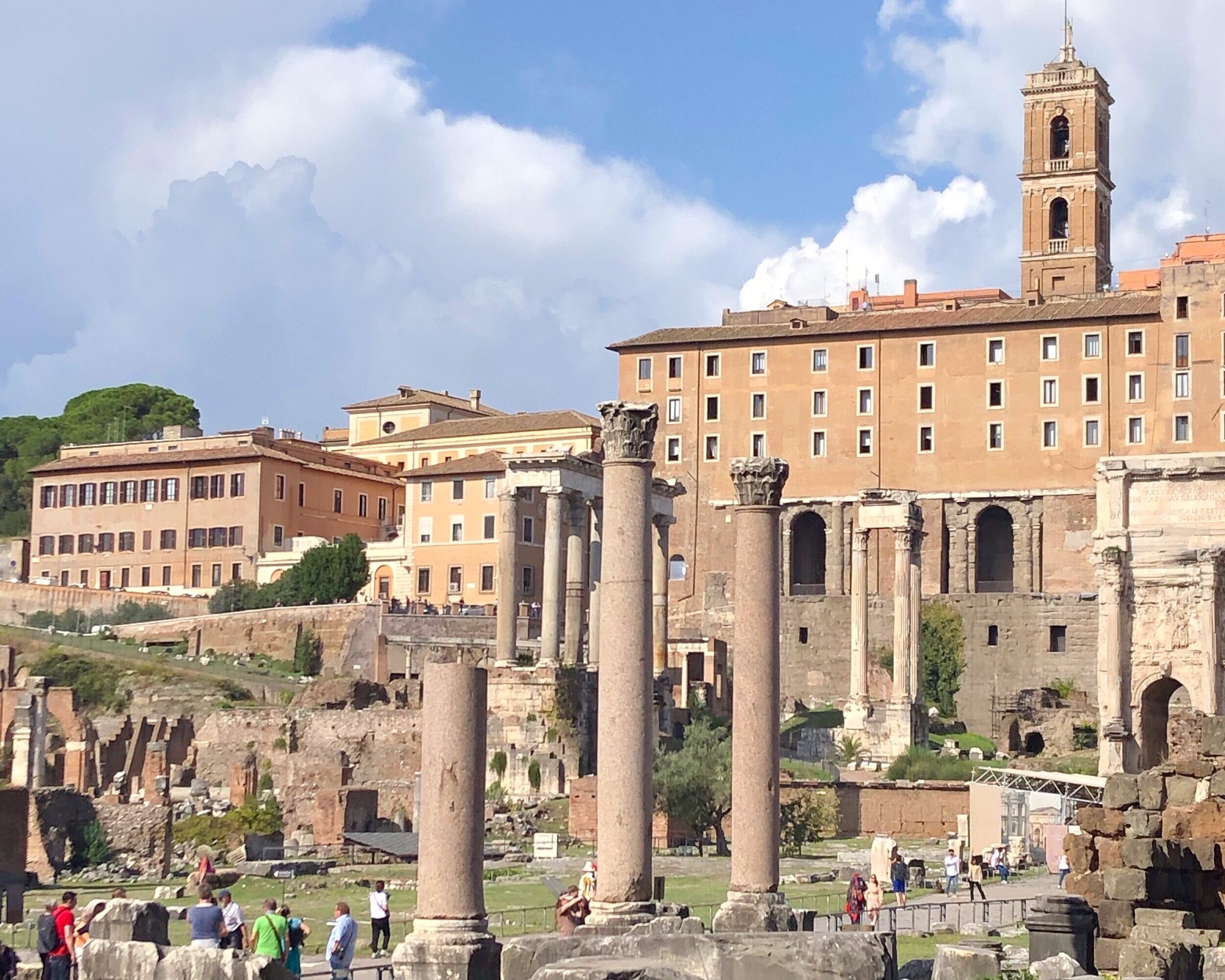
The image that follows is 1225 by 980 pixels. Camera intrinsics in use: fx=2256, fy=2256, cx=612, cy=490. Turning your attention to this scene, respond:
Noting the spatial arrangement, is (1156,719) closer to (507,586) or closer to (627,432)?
(507,586)

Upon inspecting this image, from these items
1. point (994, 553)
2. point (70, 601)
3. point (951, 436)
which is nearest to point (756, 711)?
point (951, 436)

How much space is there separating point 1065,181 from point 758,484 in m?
63.5

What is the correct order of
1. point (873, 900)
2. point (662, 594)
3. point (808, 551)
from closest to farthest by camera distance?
point (873, 900), point (662, 594), point (808, 551)

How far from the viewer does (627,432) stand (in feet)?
57.4

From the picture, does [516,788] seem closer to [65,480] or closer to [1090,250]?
[65,480]

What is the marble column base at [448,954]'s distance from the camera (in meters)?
14.8

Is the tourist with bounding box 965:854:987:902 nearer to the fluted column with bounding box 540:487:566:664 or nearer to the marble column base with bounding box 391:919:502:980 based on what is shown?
the marble column base with bounding box 391:919:502:980

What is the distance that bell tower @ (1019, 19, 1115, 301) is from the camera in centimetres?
7844

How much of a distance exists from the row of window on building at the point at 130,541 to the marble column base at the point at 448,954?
54.3 m

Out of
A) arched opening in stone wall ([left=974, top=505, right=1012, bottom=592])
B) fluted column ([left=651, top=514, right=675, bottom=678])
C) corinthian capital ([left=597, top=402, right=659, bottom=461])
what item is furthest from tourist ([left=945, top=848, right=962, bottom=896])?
arched opening in stone wall ([left=974, top=505, right=1012, bottom=592])

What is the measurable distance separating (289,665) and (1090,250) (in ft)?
110

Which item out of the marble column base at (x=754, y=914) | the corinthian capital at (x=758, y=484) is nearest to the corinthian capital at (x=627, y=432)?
the corinthian capital at (x=758, y=484)

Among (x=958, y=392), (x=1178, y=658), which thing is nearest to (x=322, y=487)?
(x=958, y=392)

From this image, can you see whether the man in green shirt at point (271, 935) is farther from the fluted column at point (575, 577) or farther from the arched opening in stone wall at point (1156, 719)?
the fluted column at point (575, 577)
